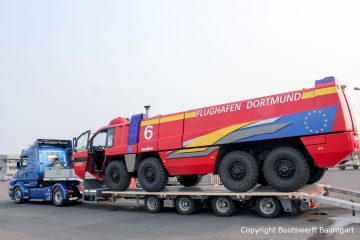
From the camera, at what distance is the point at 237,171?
11227 millimetres

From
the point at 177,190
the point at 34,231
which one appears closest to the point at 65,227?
the point at 34,231

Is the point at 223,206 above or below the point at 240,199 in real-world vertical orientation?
below

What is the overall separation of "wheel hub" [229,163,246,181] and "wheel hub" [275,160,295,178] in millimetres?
1001

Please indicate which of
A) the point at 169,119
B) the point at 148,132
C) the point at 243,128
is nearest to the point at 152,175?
the point at 148,132

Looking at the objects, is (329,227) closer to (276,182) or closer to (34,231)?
(276,182)

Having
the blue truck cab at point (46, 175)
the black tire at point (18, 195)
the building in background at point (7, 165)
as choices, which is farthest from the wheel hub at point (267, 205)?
the building in background at point (7, 165)

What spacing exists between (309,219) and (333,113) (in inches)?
110

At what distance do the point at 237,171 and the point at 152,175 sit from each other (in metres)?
3.22

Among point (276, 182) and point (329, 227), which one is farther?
point (276, 182)

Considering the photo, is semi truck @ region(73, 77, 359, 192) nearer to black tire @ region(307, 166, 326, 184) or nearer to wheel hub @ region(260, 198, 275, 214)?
black tire @ region(307, 166, 326, 184)

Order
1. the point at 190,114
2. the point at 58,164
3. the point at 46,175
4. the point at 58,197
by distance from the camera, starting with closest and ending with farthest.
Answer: the point at 190,114 < the point at 58,197 < the point at 46,175 < the point at 58,164

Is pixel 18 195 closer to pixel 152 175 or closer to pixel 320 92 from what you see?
pixel 152 175

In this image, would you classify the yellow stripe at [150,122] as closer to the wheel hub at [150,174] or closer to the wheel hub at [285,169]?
the wheel hub at [150,174]

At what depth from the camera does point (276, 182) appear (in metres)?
10.5
